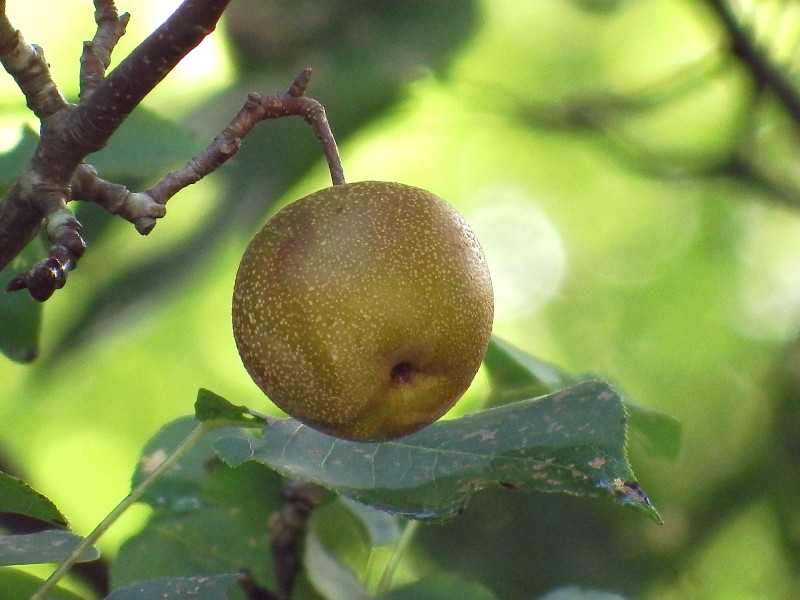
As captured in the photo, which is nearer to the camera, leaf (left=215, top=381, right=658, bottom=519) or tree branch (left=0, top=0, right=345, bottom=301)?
tree branch (left=0, top=0, right=345, bottom=301)

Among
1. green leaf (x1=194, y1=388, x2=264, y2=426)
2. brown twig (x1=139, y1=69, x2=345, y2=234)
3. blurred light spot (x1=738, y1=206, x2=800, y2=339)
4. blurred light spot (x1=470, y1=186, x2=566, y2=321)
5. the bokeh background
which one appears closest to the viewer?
brown twig (x1=139, y1=69, x2=345, y2=234)

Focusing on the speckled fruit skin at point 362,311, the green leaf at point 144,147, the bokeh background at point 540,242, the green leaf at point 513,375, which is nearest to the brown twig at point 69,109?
the speckled fruit skin at point 362,311

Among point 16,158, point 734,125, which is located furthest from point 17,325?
point 734,125

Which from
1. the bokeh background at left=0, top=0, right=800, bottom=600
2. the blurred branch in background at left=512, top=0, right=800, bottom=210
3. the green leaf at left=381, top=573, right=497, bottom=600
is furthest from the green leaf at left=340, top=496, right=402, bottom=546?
the blurred branch in background at left=512, top=0, right=800, bottom=210

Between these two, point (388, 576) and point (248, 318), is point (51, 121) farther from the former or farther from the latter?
point (388, 576)

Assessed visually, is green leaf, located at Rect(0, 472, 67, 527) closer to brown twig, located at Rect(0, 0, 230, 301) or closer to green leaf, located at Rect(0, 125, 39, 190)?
brown twig, located at Rect(0, 0, 230, 301)

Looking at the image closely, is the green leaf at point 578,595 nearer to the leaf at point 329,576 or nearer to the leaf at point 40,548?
the leaf at point 329,576

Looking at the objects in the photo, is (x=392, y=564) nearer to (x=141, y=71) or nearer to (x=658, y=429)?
(x=658, y=429)
